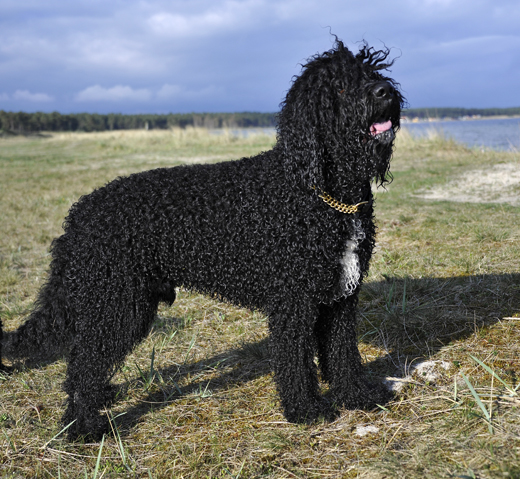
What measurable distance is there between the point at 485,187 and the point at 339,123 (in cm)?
745

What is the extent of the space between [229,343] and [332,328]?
1436 mm

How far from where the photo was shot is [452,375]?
129 inches

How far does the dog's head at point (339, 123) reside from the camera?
2660 mm

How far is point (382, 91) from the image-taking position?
2.57 meters

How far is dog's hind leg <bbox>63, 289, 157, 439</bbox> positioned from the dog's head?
1.42 meters

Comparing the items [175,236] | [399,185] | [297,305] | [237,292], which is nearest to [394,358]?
[297,305]

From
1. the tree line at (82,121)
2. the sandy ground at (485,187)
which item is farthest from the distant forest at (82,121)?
the sandy ground at (485,187)

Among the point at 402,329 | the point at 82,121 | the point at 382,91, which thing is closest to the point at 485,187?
the point at 402,329

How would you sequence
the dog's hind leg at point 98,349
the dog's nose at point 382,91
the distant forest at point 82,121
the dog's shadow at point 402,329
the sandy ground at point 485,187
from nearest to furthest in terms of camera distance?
the dog's nose at point 382,91, the dog's hind leg at point 98,349, the dog's shadow at point 402,329, the sandy ground at point 485,187, the distant forest at point 82,121

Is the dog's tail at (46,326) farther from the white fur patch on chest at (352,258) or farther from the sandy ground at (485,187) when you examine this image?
the sandy ground at (485,187)

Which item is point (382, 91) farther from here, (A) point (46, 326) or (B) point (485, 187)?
(B) point (485, 187)

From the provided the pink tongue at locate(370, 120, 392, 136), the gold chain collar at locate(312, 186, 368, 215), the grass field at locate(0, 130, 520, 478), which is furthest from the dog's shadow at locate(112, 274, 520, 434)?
the pink tongue at locate(370, 120, 392, 136)

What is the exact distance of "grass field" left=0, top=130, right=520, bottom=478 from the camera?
2.62m

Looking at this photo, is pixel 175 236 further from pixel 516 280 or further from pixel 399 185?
pixel 399 185
